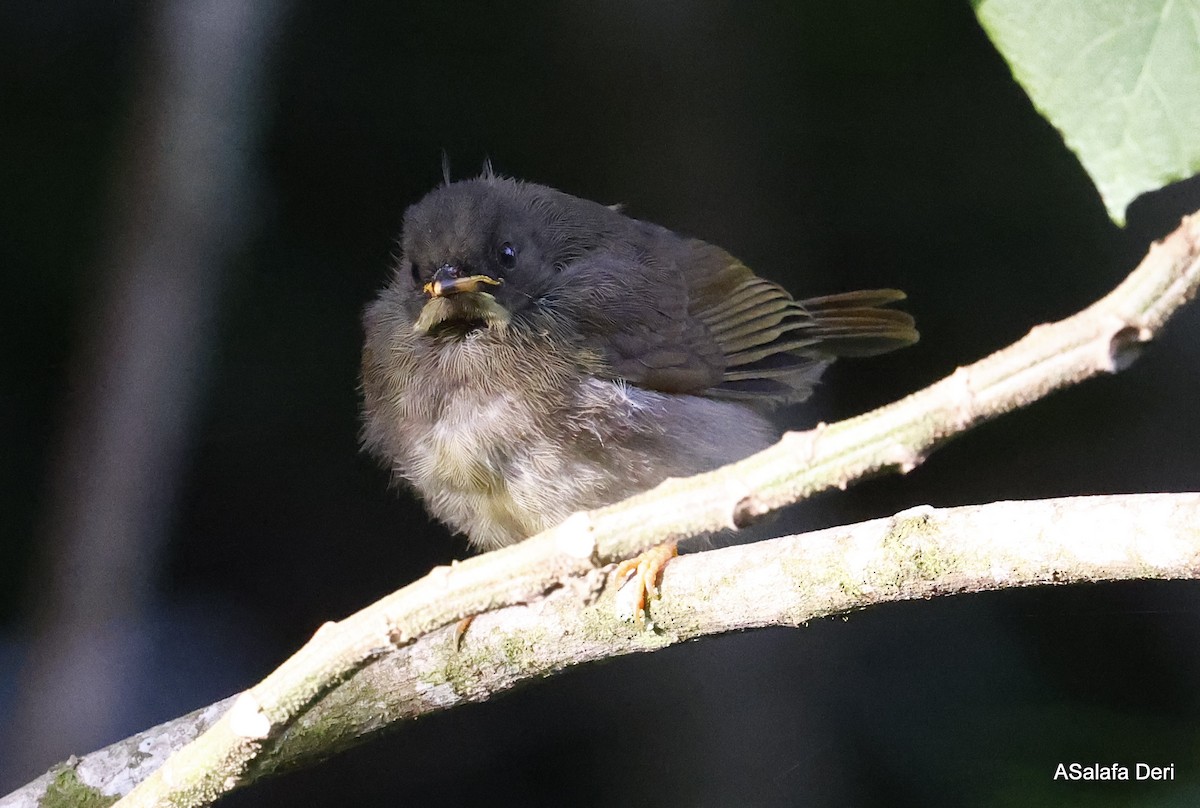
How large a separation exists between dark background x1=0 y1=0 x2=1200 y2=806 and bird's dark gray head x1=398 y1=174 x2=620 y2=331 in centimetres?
39

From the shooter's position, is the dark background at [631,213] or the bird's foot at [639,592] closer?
the bird's foot at [639,592]

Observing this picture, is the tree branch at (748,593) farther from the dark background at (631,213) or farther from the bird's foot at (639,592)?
the dark background at (631,213)

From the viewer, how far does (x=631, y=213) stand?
111 inches

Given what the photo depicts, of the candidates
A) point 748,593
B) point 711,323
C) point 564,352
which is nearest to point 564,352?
point 564,352

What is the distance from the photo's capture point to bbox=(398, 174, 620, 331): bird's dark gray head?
208 centimetres

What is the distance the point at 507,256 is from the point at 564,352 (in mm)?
279

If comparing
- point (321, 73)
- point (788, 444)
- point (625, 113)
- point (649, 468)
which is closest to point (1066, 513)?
point (788, 444)

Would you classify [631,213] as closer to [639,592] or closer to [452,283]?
[452,283]

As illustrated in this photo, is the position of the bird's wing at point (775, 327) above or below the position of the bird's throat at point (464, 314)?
above

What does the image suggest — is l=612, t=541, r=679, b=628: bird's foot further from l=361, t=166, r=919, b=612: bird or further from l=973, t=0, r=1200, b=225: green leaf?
l=973, t=0, r=1200, b=225: green leaf

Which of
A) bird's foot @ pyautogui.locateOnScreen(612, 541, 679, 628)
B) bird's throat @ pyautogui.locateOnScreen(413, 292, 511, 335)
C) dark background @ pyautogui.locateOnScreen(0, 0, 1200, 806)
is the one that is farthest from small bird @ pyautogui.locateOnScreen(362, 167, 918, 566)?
bird's foot @ pyautogui.locateOnScreen(612, 541, 679, 628)

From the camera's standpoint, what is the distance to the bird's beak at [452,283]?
2.01m

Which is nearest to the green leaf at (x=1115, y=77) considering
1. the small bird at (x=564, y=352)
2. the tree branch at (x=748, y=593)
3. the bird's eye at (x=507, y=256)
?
the tree branch at (x=748, y=593)

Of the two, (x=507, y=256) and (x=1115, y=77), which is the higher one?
(x=507, y=256)
